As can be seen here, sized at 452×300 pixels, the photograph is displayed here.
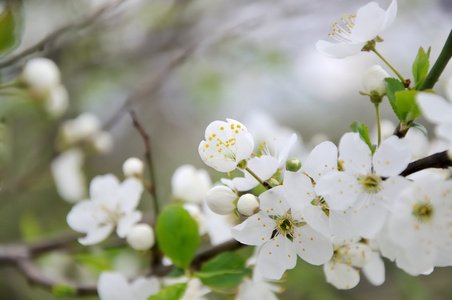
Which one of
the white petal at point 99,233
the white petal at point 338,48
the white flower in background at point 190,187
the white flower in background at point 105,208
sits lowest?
the white flower in background at point 190,187

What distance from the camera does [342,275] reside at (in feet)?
2.47

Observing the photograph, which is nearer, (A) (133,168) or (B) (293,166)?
(B) (293,166)

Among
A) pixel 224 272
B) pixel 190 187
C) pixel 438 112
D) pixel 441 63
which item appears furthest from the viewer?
pixel 190 187

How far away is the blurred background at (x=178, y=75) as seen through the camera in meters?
1.73

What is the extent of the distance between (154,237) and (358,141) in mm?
416

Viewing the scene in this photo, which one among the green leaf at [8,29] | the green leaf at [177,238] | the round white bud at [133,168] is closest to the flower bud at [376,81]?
the green leaf at [177,238]

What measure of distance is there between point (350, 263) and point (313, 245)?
122 millimetres

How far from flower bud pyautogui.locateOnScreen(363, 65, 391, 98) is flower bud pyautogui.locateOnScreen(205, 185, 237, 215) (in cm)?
25

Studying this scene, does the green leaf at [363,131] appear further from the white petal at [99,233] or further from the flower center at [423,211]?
the white petal at [99,233]

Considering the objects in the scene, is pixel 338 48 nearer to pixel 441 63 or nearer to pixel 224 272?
pixel 441 63

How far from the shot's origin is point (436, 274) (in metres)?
1.87

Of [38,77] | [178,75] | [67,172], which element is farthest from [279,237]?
[178,75]

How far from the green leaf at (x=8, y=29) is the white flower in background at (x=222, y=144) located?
1.36 ft

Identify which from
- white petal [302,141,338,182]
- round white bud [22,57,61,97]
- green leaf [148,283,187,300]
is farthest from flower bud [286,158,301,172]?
round white bud [22,57,61,97]
